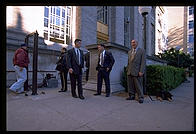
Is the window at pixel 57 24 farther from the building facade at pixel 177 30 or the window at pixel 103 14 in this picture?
the building facade at pixel 177 30

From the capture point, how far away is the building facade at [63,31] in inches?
264

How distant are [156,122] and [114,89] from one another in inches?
126

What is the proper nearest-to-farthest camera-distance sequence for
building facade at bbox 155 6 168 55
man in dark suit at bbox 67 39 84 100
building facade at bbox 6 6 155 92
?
man in dark suit at bbox 67 39 84 100
building facade at bbox 6 6 155 92
building facade at bbox 155 6 168 55

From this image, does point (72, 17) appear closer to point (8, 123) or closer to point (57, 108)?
point (57, 108)

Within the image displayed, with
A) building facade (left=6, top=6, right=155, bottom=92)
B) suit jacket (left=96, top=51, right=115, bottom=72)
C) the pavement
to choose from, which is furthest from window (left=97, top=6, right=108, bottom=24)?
the pavement

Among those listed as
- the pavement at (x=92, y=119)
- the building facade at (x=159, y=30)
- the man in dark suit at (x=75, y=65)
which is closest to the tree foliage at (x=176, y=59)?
the building facade at (x=159, y=30)

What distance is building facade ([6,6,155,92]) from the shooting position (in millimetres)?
6707

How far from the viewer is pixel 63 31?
40.0ft

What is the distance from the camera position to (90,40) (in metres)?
13.9

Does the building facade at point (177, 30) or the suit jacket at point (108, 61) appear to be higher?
the building facade at point (177, 30)

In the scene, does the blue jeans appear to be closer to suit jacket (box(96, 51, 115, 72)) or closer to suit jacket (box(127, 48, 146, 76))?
suit jacket (box(96, 51, 115, 72))

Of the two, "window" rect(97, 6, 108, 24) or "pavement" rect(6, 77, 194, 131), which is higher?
"window" rect(97, 6, 108, 24)

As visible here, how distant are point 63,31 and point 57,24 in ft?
2.53
